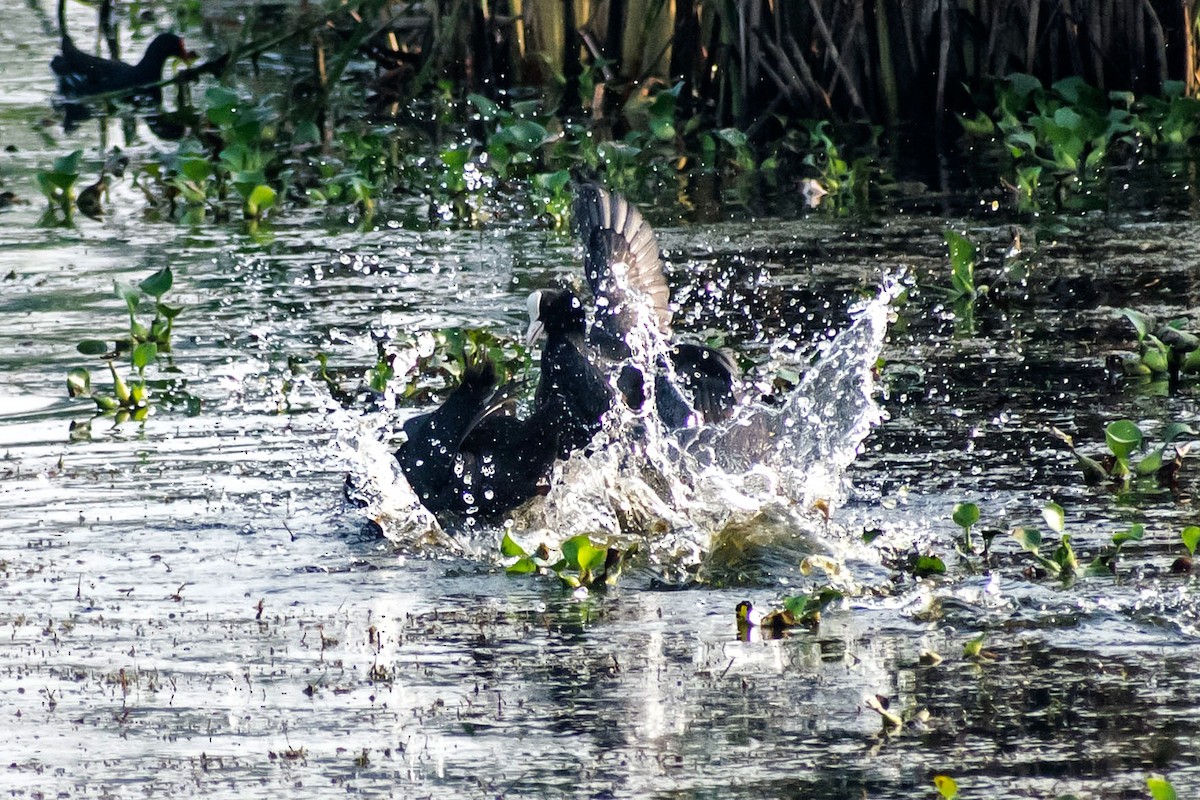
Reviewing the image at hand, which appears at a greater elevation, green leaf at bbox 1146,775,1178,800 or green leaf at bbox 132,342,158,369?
green leaf at bbox 132,342,158,369

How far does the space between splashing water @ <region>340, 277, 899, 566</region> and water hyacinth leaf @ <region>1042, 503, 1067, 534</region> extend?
29.7 inches

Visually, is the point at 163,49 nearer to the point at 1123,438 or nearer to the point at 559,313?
the point at 559,313

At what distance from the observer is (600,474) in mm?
5777

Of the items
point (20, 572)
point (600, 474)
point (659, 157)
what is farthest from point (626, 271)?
point (659, 157)

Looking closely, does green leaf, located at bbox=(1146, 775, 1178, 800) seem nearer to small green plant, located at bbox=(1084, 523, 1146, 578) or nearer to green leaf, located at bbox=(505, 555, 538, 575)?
small green plant, located at bbox=(1084, 523, 1146, 578)

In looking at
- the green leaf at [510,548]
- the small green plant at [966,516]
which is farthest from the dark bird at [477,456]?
the small green plant at [966,516]

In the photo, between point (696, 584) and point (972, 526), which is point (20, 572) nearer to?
point (696, 584)

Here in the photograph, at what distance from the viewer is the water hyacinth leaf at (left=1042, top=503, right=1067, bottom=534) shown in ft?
16.5

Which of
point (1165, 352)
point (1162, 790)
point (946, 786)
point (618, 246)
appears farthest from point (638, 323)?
point (1162, 790)

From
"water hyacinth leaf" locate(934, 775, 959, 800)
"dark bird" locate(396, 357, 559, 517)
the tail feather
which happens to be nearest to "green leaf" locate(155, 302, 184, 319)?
the tail feather

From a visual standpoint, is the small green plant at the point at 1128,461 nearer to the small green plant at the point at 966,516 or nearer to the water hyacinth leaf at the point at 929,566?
the small green plant at the point at 966,516

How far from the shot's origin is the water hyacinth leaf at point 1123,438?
222 inches

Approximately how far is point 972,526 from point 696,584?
75 cm

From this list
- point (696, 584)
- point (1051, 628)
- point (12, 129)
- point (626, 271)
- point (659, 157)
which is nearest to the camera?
point (1051, 628)
